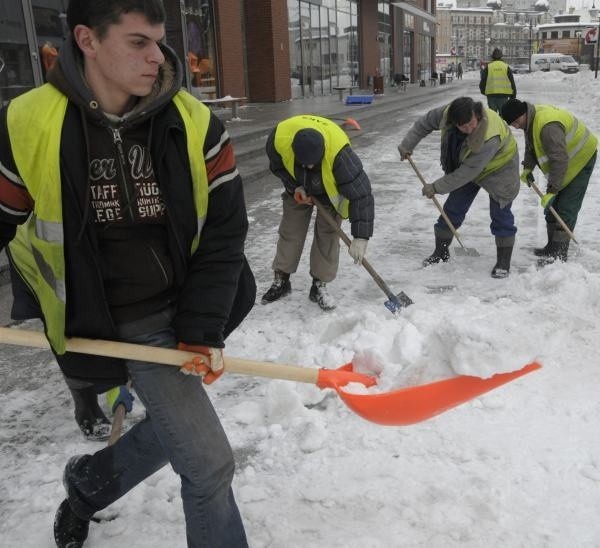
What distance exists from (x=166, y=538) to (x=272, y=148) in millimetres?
2561

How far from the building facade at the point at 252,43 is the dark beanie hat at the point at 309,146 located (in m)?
2.40

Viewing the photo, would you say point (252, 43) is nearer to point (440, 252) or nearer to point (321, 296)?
point (440, 252)

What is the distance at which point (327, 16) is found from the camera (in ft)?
75.0

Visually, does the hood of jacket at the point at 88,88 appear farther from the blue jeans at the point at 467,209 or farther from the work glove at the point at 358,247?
the blue jeans at the point at 467,209

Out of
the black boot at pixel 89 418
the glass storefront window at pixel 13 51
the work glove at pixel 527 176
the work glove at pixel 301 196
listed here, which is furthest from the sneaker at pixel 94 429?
the glass storefront window at pixel 13 51

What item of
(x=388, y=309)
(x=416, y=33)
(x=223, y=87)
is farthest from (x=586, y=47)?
(x=388, y=309)

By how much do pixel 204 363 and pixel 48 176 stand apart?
23.6 inches

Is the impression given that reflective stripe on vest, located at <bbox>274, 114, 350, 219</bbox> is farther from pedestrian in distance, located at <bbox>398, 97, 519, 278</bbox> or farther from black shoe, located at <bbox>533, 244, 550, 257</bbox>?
black shoe, located at <bbox>533, 244, 550, 257</bbox>

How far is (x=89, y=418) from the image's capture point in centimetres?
273

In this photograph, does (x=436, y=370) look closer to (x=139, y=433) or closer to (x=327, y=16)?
(x=139, y=433)

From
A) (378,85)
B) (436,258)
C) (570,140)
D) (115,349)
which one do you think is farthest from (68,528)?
(378,85)

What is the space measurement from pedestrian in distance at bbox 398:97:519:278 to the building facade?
Result: 3057 millimetres

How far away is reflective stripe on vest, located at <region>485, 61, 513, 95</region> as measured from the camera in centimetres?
1206

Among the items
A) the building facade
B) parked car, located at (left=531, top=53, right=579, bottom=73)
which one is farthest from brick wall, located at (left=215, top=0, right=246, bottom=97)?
parked car, located at (left=531, top=53, right=579, bottom=73)
